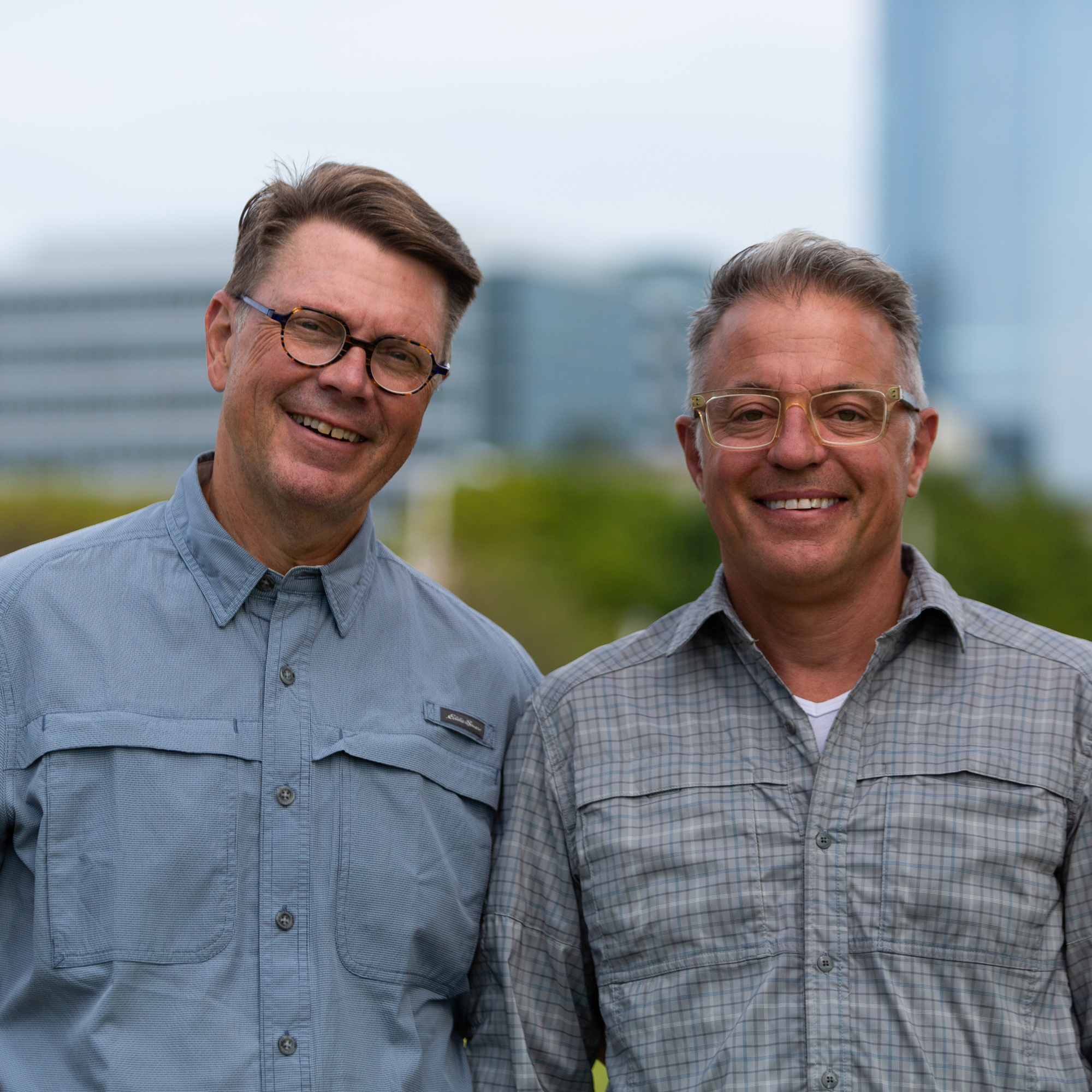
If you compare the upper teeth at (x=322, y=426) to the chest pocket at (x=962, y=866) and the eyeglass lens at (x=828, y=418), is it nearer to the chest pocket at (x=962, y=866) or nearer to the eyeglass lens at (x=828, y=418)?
the eyeglass lens at (x=828, y=418)

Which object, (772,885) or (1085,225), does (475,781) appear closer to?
(772,885)

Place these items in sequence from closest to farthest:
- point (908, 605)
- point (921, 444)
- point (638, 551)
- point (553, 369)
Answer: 1. point (908, 605)
2. point (921, 444)
3. point (638, 551)
4. point (553, 369)

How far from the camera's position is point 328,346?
3.22 metres

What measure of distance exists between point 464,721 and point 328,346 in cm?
94

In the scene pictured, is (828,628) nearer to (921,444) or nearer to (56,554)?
(921,444)

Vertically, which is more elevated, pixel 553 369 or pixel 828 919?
pixel 828 919

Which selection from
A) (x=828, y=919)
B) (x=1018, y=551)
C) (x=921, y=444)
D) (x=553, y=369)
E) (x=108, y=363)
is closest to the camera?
(x=828, y=919)

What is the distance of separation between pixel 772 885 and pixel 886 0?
7840 inches

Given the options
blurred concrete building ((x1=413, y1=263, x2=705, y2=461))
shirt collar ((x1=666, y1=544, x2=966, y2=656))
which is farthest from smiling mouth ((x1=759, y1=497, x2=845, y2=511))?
blurred concrete building ((x1=413, y1=263, x2=705, y2=461))

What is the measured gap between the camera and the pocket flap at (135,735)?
9.66 feet

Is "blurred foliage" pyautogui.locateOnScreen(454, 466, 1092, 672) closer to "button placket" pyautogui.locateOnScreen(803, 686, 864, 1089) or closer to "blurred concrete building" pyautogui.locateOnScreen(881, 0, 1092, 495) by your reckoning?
"button placket" pyautogui.locateOnScreen(803, 686, 864, 1089)

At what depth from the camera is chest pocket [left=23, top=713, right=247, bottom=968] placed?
289 centimetres

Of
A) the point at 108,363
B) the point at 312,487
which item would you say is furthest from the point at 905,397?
the point at 108,363

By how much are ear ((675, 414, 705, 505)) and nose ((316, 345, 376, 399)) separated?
0.76m
